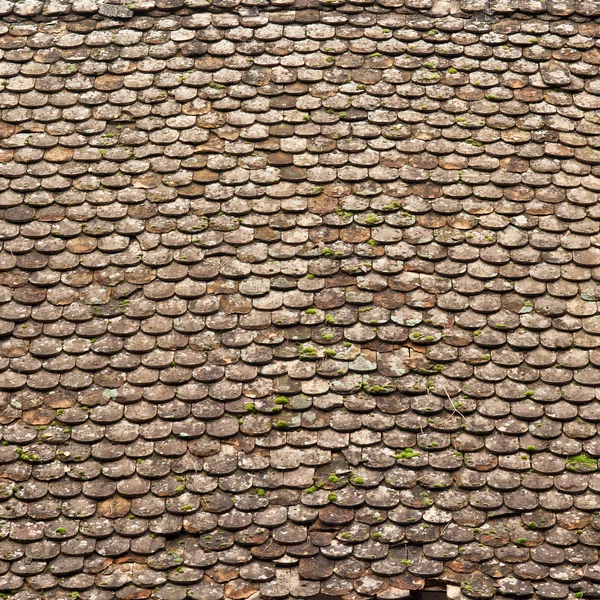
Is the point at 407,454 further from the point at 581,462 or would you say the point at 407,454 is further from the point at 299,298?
the point at 299,298

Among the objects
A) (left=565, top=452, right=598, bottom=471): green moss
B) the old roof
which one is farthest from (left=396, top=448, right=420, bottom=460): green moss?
(left=565, top=452, right=598, bottom=471): green moss

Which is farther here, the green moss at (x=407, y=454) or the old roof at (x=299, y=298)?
the green moss at (x=407, y=454)

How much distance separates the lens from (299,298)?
8008 mm

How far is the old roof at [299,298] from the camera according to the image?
7.14m

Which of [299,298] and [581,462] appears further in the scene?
[299,298]

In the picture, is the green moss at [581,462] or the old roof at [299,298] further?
the green moss at [581,462]

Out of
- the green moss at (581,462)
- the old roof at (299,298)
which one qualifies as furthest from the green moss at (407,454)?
the green moss at (581,462)

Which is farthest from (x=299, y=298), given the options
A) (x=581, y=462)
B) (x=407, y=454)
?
(x=581, y=462)

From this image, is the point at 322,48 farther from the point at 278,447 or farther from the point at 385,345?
the point at 278,447

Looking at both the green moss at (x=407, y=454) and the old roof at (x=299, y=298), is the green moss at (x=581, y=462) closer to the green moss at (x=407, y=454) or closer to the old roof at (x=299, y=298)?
the old roof at (x=299, y=298)

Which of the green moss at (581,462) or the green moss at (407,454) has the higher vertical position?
the green moss at (407,454)

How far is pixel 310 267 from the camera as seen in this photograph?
8.15 meters

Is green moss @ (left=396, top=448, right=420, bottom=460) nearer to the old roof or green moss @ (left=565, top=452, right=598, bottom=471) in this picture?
the old roof

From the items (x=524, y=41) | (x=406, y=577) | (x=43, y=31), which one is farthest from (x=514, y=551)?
(x=43, y=31)
